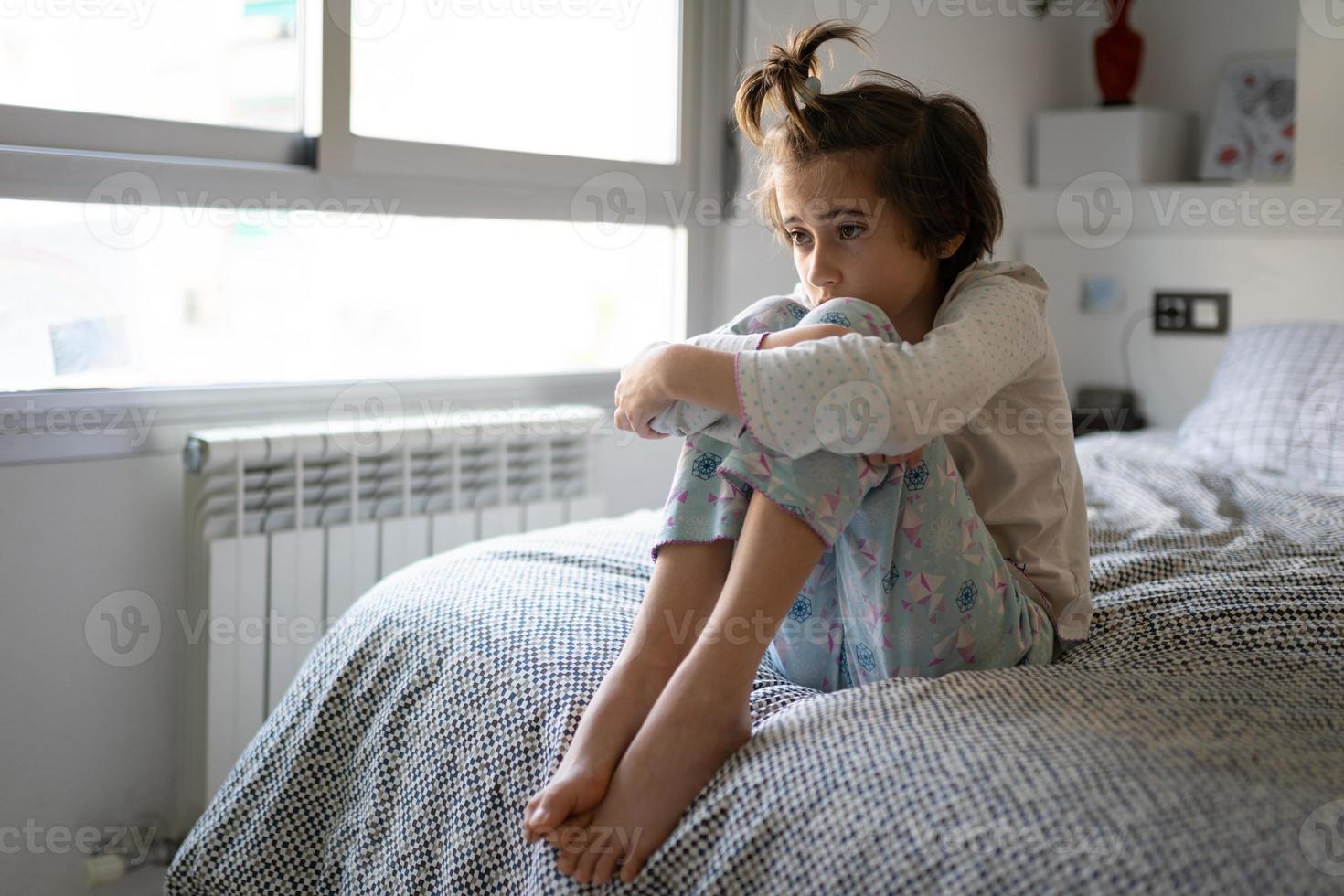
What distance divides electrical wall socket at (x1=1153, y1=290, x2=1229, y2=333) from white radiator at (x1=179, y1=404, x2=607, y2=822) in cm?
154

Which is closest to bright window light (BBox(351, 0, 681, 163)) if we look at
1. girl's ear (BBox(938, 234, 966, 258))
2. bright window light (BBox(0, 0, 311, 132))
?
bright window light (BBox(0, 0, 311, 132))

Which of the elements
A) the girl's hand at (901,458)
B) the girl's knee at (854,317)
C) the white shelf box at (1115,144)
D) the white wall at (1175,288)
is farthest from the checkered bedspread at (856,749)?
the white shelf box at (1115,144)

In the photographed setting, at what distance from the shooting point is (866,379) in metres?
0.94

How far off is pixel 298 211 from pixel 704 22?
948mm

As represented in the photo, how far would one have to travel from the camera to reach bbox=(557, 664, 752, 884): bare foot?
890 mm

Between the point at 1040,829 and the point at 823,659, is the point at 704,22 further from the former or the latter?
the point at 1040,829

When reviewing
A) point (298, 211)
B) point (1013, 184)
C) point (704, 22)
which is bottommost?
point (298, 211)

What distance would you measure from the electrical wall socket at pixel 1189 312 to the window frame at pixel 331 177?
107cm

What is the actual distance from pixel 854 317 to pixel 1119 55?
2078mm

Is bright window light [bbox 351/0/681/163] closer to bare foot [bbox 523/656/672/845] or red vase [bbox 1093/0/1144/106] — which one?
red vase [bbox 1093/0/1144/106]

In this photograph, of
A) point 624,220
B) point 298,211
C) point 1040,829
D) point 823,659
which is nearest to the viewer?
point 1040,829

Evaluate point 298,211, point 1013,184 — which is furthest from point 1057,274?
point 298,211

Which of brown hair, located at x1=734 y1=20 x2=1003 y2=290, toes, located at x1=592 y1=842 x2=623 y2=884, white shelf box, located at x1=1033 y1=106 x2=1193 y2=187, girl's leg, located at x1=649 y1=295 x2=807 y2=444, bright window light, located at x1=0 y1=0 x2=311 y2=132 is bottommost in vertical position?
toes, located at x1=592 y1=842 x2=623 y2=884

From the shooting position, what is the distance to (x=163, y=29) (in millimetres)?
1725
